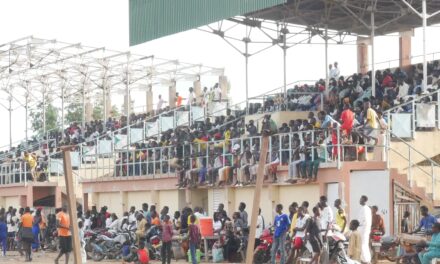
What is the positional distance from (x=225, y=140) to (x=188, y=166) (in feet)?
7.69

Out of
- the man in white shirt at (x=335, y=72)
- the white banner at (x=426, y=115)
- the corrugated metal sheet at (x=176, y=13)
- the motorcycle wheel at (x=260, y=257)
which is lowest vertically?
the motorcycle wheel at (x=260, y=257)

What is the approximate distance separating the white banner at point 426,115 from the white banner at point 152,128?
19.9 metres

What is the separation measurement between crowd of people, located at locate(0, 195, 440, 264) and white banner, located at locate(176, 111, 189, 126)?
13.2 metres

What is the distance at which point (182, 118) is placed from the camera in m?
54.5

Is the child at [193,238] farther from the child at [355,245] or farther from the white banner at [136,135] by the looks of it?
the white banner at [136,135]

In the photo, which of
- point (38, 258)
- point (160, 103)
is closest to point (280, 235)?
point (38, 258)

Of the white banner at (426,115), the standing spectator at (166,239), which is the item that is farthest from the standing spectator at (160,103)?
the standing spectator at (166,239)

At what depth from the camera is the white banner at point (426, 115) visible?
36000mm

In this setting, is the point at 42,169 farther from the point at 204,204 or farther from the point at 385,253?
the point at 385,253

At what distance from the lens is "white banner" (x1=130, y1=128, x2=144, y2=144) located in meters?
54.2

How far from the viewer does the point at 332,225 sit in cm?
2923

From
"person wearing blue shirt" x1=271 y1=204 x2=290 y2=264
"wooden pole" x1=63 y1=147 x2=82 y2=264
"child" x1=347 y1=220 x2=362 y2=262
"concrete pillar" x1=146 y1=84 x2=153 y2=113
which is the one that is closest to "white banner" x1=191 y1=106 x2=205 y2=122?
"concrete pillar" x1=146 y1=84 x2=153 y2=113

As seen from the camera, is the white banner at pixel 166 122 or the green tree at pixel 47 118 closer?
the white banner at pixel 166 122

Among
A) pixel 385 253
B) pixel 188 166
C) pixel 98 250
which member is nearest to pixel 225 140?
pixel 188 166
